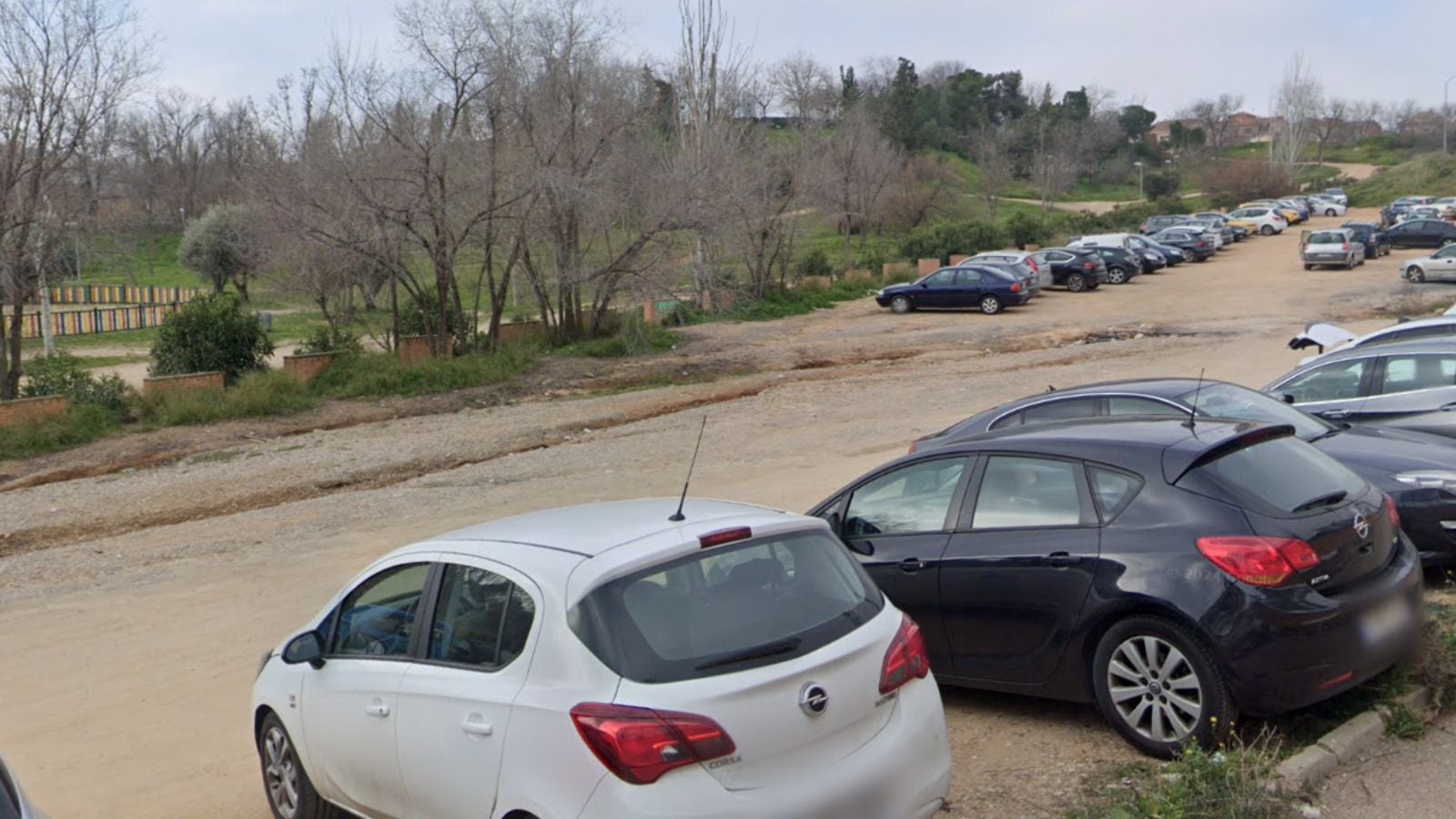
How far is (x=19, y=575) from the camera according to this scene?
13.1 meters

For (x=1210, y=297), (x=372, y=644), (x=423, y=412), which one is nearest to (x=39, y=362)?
(x=423, y=412)

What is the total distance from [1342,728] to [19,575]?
498 inches

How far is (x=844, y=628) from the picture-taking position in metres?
4.43

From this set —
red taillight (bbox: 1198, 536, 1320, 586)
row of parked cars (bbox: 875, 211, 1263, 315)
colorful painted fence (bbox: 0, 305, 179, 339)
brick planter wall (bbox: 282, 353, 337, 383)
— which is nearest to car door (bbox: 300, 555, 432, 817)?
red taillight (bbox: 1198, 536, 1320, 586)

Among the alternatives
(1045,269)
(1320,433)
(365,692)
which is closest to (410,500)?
(1320,433)

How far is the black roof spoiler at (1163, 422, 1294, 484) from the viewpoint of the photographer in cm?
583

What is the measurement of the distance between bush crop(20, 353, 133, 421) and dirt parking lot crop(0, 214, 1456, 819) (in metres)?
2.39

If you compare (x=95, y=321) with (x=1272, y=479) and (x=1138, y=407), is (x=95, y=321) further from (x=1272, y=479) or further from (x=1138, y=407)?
(x=1272, y=479)

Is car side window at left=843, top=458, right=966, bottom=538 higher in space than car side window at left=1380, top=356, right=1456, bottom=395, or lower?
lower

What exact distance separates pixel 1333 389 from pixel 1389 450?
320 centimetres

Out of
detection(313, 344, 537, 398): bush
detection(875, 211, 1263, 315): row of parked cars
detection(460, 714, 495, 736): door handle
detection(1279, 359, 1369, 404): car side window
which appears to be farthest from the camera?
detection(875, 211, 1263, 315): row of parked cars

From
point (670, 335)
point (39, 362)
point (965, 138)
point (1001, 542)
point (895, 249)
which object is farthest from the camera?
point (965, 138)

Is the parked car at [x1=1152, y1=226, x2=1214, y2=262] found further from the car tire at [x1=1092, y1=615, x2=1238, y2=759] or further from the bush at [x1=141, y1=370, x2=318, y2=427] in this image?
the car tire at [x1=1092, y1=615, x2=1238, y2=759]

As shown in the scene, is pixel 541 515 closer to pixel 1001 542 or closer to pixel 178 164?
pixel 1001 542
